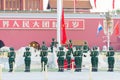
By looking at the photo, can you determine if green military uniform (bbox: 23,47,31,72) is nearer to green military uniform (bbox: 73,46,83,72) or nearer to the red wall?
green military uniform (bbox: 73,46,83,72)

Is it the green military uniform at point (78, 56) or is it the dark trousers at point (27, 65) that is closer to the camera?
the green military uniform at point (78, 56)

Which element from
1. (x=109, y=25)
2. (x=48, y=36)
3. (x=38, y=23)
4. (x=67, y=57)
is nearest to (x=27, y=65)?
(x=67, y=57)

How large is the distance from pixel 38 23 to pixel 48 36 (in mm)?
1420

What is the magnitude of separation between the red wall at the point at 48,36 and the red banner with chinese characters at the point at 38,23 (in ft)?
1.21

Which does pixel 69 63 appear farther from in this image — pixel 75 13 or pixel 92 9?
pixel 92 9

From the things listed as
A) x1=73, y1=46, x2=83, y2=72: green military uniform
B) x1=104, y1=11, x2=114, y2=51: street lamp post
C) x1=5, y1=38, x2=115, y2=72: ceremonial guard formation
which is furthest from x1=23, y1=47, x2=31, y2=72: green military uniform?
x1=104, y1=11, x2=114, y2=51: street lamp post

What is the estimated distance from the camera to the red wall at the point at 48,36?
4353 centimetres

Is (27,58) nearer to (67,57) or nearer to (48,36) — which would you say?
(67,57)

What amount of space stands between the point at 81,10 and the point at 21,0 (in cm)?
555

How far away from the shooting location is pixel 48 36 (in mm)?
44188

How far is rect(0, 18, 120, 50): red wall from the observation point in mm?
43531

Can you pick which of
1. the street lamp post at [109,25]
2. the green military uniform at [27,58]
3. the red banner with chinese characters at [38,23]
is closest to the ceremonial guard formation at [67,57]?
the green military uniform at [27,58]

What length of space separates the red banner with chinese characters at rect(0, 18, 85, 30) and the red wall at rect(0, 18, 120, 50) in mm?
370

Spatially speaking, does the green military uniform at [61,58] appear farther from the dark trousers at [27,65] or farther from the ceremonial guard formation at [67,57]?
the dark trousers at [27,65]
